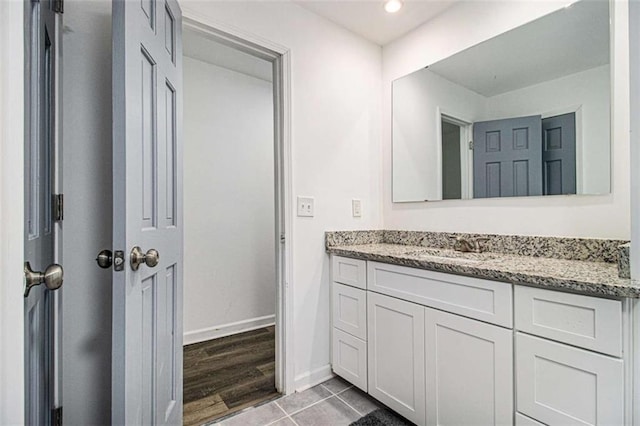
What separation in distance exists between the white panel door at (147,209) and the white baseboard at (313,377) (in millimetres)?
713

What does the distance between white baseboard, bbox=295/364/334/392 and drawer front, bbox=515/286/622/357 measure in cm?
125

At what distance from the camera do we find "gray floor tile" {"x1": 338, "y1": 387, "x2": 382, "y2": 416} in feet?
5.51

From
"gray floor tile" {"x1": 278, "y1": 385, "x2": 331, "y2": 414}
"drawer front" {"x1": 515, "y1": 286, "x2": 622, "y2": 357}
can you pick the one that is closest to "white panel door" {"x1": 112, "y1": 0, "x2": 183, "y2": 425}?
"gray floor tile" {"x1": 278, "y1": 385, "x2": 331, "y2": 414}

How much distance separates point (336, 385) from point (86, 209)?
165cm

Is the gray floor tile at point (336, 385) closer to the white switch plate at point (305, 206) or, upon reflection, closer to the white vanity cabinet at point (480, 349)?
the white vanity cabinet at point (480, 349)

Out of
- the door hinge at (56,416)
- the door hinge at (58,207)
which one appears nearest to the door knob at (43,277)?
the door hinge at (58,207)

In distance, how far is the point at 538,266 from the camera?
49.1 inches

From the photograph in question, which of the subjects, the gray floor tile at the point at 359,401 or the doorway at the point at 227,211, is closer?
the gray floor tile at the point at 359,401

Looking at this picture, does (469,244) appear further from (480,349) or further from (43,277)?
(43,277)

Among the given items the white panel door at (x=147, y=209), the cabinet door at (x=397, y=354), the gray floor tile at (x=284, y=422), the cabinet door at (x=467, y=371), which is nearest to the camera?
the white panel door at (x=147, y=209)

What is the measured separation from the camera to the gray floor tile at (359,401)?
5.51 ft
